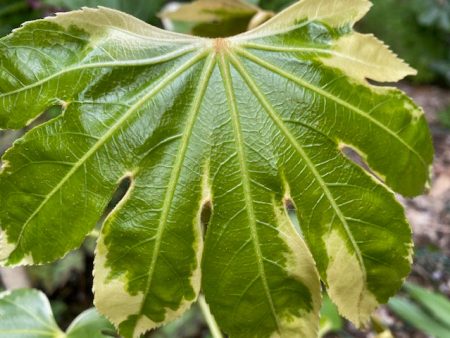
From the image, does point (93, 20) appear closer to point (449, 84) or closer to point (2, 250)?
point (2, 250)

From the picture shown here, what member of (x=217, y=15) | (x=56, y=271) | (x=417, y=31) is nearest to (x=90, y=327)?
(x=217, y=15)

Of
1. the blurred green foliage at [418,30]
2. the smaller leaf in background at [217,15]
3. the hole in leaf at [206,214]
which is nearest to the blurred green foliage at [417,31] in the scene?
the blurred green foliage at [418,30]

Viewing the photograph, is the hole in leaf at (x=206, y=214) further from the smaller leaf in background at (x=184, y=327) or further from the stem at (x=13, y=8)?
the stem at (x=13, y=8)

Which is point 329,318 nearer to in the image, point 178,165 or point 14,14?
point 178,165

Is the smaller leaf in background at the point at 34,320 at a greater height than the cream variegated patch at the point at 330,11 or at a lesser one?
lesser

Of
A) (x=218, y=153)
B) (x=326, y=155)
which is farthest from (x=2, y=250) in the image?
(x=326, y=155)

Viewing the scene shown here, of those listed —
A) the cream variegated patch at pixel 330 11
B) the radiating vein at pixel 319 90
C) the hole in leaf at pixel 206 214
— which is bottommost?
the hole in leaf at pixel 206 214

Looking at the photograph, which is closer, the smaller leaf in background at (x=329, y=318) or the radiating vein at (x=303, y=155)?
the radiating vein at (x=303, y=155)
